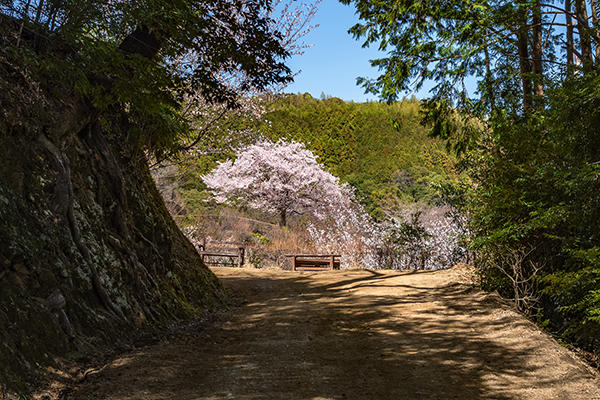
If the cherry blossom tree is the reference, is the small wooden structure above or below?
below

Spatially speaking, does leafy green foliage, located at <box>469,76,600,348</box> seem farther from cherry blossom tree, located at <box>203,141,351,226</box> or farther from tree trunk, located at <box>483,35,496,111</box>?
cherry blossom tree, located at <box>203,141,351,226</box>

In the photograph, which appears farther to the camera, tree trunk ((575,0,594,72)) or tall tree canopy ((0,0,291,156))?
tree trunk ((575,0,594,72))

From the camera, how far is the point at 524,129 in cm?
891

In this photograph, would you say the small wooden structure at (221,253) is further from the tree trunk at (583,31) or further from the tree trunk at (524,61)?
the tree trunk at (583,31)

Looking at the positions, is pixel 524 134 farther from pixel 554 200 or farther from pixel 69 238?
pixel 69 238

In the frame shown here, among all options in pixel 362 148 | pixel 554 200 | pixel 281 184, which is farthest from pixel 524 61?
pixel 362 148

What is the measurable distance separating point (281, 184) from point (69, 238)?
19.9 m

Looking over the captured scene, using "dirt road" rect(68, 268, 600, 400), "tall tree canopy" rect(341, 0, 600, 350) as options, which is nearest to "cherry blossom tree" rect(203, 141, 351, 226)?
"tall tree canopy" rect(341, 0, 600, 350)

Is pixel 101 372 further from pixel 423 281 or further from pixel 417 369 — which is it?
pixel 423 281

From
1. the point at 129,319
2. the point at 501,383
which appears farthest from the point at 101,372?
the point at 501,383

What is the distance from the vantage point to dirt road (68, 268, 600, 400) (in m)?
4.59

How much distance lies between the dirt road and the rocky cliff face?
606 millimetres

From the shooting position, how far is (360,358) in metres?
5.91

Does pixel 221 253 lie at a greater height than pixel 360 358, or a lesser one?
greater
